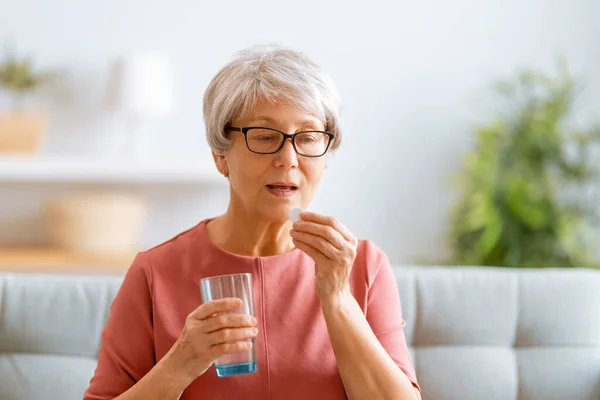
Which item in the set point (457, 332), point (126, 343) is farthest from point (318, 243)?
point (457, 332)

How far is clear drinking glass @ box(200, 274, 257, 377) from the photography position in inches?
53.0

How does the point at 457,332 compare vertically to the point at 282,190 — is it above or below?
below

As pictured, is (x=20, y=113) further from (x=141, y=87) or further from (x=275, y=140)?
(x=275, y=140)

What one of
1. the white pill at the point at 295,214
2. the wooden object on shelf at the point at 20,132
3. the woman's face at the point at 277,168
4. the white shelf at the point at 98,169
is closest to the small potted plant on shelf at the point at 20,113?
the wooden object on shelf at the point at 20,132

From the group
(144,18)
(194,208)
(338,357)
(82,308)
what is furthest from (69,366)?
(144,18)

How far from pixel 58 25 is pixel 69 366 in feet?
7.66

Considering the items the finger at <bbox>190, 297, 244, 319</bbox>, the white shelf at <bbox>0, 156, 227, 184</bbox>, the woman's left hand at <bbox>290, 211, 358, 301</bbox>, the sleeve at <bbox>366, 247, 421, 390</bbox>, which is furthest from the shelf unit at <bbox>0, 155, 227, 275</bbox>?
the finger at <bbox>190, 297, 244, 319</bbox>

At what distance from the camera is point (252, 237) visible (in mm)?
1696

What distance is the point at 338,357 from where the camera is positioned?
1558 millimetres

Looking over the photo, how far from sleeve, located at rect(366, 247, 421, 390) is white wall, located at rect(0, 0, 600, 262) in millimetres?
2216

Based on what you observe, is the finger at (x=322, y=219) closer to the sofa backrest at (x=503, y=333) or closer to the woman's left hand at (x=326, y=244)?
the woman's left hand at (x=326, y=244)

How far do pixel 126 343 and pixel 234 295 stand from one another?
0.36 m

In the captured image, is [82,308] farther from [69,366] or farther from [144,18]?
[144,18]

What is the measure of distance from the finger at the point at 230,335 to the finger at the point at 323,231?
23 centimetres
